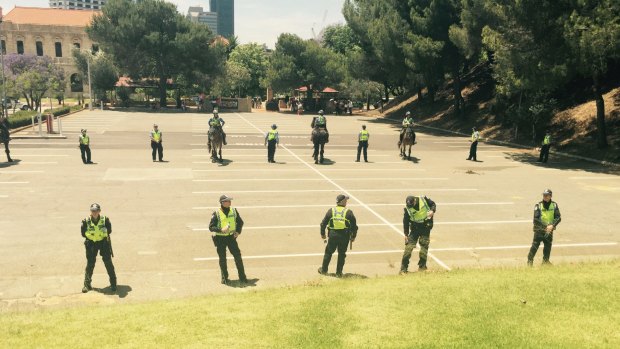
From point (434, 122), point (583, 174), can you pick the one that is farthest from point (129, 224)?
point (434, 122)

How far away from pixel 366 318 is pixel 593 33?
68.1 ft

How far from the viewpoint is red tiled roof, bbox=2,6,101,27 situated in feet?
318

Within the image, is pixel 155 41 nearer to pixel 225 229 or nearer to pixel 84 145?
pixel 84 145

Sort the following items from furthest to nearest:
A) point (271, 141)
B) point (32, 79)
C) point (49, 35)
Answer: point (49, 35) → point (32, 79) → point (271, 141)

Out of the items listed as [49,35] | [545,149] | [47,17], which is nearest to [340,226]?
[545,149]

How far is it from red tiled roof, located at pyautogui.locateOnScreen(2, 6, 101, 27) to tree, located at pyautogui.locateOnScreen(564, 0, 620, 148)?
93.0m

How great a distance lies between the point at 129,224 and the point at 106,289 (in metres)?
4.23

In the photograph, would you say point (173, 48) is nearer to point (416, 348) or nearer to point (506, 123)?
point (506, 123)

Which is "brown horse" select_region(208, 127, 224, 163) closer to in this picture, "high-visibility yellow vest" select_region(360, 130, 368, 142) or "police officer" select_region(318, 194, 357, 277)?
"high-visibility yellow vest" select_region(360, 130, 368, 142)

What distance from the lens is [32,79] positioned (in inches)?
2028

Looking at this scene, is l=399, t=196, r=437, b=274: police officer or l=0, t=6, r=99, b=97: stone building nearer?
l=399, t=196, r=437, b=274: police officer

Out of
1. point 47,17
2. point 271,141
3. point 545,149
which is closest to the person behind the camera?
point 271,141

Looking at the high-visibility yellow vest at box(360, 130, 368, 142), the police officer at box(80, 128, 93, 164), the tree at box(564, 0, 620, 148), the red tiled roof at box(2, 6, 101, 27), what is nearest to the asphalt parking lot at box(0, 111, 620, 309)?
the police officer at box(80, 128, 93, 164)

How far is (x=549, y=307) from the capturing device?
7562 mm
